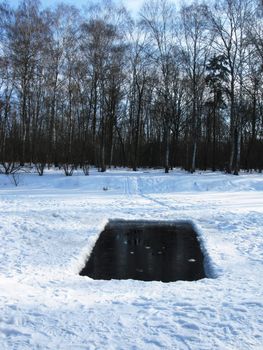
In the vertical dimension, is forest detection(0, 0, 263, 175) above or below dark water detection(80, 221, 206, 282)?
above

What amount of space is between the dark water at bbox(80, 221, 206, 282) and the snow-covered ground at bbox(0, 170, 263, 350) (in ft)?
1.07

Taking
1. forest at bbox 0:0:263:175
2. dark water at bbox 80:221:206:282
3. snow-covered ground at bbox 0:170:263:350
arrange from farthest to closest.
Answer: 1. forest at bbox 0:0:263:175
2. dark water at bbox 80:221:206:282
3. snow-covered ground at bbox 0:170:263:350

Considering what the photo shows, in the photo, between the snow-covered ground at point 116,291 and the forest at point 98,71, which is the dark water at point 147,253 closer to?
the snow-covered ground at point 116,291

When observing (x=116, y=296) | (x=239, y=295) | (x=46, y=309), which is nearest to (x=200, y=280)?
(x=239, y=295)

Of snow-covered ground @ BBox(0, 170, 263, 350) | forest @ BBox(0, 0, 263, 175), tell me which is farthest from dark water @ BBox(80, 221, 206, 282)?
forest @ BBox(0, 0, 263, 175)

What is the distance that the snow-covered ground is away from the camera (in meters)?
4.58

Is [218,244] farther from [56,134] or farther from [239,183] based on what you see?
[56,134]

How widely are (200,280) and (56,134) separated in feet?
97.3

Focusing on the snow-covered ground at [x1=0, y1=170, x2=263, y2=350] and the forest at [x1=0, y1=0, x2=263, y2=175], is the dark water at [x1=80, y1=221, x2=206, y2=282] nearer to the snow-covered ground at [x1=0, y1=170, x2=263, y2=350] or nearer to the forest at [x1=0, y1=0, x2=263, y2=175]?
the snow-covered ground at [x1=0, y1=170, x2=263, y2=350]

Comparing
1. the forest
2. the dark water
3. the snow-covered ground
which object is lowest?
the dark water

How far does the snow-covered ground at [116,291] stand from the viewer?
180 inches

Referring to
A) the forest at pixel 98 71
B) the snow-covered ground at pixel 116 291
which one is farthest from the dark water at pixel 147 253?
the forest at pixel 98 71

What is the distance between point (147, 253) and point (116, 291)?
3.05 m

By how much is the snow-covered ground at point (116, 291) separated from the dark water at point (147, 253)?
0.33m
